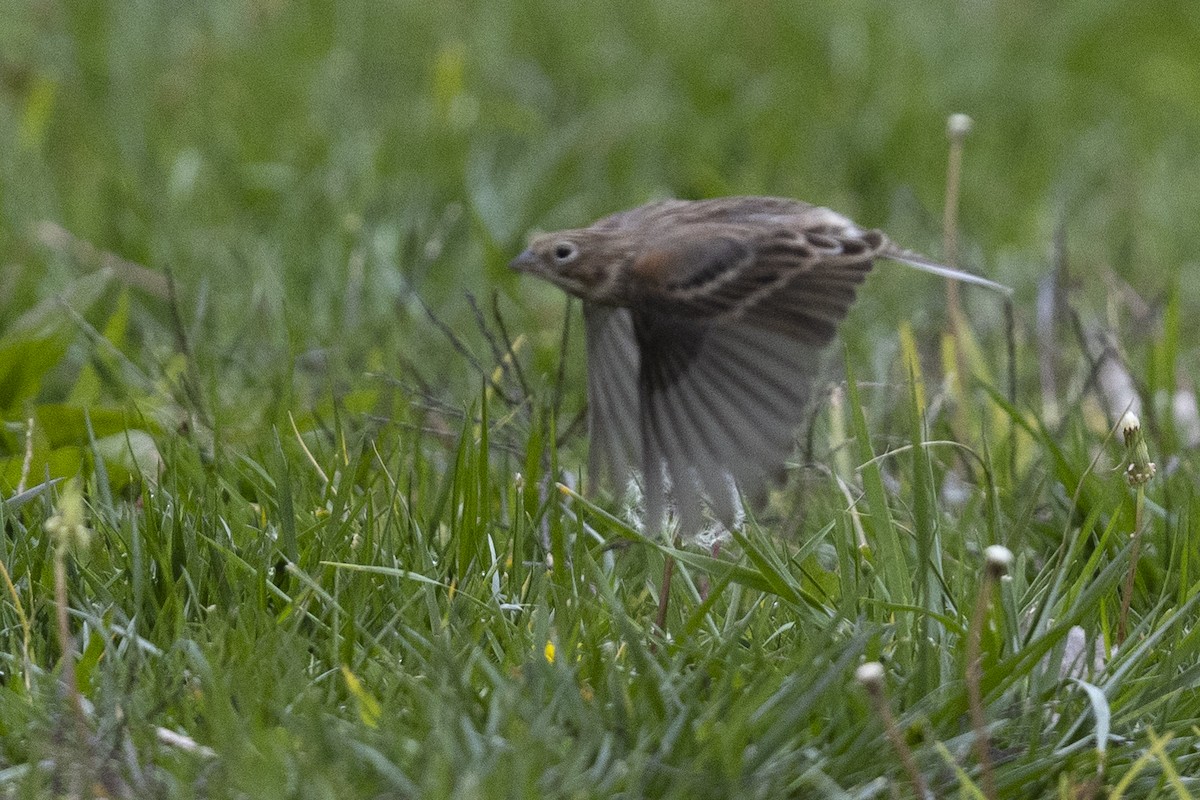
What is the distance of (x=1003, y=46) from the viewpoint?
6359 mm

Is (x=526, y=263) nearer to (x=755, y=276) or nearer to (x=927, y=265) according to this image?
(x=755, y=276)

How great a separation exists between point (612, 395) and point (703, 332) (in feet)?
0.61

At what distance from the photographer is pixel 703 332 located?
8.75 feet

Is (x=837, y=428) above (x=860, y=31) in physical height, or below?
below

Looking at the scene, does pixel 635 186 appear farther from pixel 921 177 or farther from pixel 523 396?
pixel 523 396

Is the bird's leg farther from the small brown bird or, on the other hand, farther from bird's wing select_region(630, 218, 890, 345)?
bird's wing select_region(630, 218, 890, 345)

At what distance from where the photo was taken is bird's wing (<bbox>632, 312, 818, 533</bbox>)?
8.07 ft

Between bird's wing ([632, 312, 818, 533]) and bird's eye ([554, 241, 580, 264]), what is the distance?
151 mm

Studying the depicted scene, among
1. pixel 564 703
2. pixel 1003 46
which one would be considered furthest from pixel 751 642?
pixel 1003 46

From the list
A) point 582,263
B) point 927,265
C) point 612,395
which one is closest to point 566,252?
point 582,263

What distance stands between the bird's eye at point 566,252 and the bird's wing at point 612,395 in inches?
3.6

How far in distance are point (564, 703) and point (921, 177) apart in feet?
11.6

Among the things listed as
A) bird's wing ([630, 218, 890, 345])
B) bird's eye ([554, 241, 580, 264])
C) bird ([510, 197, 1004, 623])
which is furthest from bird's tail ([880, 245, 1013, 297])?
bird's eye ([554, 241, 580, 264])

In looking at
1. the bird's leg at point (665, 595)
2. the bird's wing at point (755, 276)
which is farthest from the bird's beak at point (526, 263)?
the bird's leg at point (665, 595)
